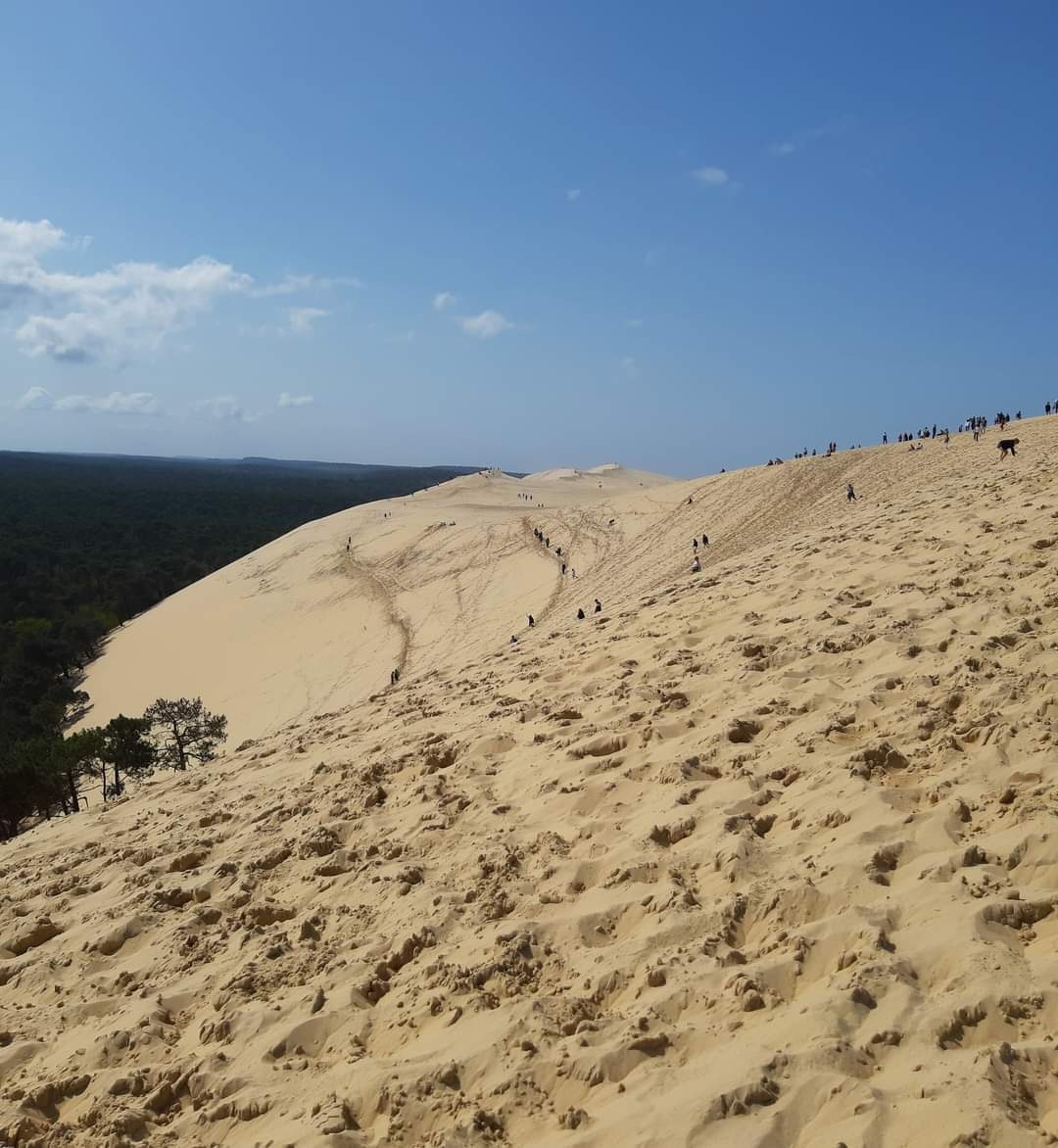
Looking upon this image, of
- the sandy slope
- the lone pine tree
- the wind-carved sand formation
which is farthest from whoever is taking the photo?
the sandy slope

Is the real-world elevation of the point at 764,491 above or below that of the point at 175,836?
above

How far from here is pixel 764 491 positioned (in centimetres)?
3058

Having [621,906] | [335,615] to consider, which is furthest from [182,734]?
[621,906]

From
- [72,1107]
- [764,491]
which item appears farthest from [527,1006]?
[764,491]

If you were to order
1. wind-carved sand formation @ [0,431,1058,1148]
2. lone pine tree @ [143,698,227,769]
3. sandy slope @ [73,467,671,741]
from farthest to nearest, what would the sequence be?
sandy slope @ [73,467,671,741] < lone pine tree @ [143,698,227,769] < wind-carved sand formation @ [0,431,1058,1148]

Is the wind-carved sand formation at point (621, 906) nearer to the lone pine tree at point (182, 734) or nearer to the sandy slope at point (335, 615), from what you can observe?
the lone pine tree at point (182, 734)

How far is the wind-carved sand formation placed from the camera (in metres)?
2.91

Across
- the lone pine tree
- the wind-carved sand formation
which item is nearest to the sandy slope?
the lone pine tree

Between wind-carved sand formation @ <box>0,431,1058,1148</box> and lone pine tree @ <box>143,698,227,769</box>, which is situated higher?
wind-carved sand formation @ <box>0,431,1058,1148</box>

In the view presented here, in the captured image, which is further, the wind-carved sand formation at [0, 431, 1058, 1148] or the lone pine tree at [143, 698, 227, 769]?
the lone pine tree at [143, 698, 227, 769]

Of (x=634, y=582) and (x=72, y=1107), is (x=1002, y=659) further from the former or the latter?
(x=634, y=582)

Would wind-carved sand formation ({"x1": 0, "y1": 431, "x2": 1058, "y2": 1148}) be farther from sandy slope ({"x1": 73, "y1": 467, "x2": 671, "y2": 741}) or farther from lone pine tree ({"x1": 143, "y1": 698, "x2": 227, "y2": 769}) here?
sandy slope ({"x1": 73, "y1": 467, "x2": 671, "y2": 741})

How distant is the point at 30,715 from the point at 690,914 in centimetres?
2942

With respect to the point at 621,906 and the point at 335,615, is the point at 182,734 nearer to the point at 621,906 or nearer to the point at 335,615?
the point at 335,615
